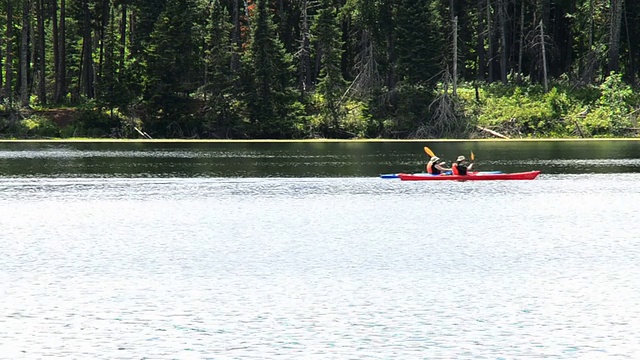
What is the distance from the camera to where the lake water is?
46.3 ft

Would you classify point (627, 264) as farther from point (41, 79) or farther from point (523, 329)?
point (41, 79)

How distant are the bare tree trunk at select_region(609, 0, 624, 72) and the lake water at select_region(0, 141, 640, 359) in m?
42.9

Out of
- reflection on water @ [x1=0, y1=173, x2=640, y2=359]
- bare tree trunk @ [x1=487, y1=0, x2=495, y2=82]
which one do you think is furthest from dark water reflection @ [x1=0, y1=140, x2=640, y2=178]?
reflection on water @ [x1=0, y1=173, x2=640, y2=359]

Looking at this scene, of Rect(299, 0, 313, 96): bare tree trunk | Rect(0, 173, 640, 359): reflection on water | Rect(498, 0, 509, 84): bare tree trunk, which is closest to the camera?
Rect(0, 173, 640, 359): reflection on water

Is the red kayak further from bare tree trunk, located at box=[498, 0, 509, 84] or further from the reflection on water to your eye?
bare tree trunk, located at box=[498, 0, 509, 84]

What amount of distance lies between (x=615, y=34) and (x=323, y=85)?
27184 mm

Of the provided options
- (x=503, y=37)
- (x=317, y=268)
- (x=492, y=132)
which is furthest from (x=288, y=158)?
(x=317, y=268)

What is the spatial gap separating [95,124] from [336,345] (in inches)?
2798

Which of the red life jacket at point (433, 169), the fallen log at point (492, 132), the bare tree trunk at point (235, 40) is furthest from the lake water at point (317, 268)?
the bare tree trunk at point (235, 40)

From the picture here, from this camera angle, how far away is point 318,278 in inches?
760

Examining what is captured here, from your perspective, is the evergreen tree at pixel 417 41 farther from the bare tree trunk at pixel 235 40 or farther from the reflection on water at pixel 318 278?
the reflection on water at pixel 318 278

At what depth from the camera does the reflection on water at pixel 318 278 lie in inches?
551

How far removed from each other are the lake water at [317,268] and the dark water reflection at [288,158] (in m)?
4.52

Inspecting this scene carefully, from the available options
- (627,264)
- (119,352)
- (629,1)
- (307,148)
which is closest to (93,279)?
(119,352)
